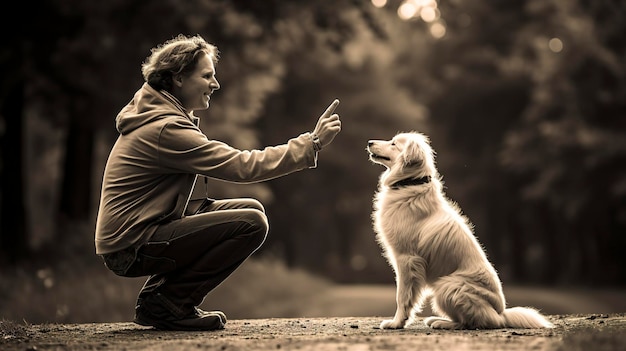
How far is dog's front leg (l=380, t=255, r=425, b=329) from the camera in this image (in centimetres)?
675

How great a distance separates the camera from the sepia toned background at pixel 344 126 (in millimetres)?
14539

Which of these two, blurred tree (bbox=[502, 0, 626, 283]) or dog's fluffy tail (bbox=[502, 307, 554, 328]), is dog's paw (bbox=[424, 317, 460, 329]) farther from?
blurred tree (bbox=[502, 0, 626, 283])

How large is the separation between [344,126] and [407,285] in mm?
26921

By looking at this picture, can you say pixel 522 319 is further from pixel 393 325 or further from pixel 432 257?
pixel 393 325

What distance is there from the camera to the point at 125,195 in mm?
6402

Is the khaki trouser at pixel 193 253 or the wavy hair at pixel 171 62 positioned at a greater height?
the wavy hair at pixel 171 62

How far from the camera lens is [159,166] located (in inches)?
251

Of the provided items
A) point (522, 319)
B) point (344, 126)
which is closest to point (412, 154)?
point (522, 319)

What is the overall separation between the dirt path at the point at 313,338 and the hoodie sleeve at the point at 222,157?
1.16m

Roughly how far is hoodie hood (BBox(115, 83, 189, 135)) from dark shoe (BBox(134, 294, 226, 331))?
127 centimetres

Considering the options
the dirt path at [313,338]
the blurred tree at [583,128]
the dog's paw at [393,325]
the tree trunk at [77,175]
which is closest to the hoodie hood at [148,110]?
the dirt path at [313,338]

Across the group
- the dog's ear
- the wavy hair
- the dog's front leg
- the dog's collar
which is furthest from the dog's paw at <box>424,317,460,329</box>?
the wavy hair

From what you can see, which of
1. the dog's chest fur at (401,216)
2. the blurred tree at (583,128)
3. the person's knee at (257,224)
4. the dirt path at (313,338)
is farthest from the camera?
the blurred tree at (583,128)

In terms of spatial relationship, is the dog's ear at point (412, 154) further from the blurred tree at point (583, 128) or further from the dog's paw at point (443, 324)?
the blurred tree at point (583, 128)
